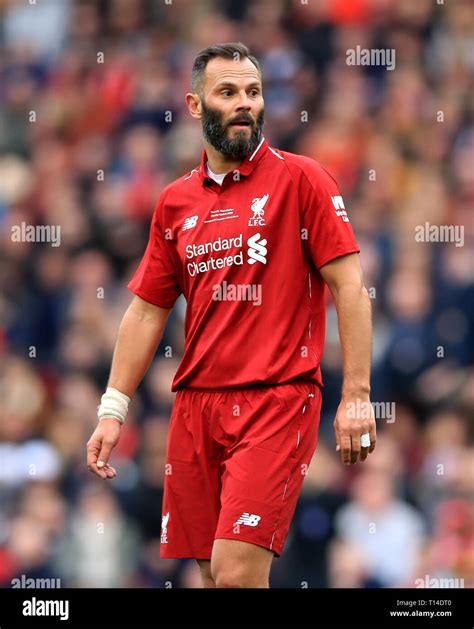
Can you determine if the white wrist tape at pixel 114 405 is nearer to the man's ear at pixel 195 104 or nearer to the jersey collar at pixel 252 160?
the jersey collar at pixel 252 160

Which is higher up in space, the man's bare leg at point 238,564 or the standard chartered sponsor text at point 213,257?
the standard chartered sponsor text at point 213,257

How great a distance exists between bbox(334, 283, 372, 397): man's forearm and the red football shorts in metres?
0.25

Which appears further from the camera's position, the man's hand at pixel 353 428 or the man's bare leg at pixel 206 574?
the man's bare leg at pixel 206 574

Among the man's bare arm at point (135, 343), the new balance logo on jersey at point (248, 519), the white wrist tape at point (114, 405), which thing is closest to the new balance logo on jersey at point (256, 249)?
the man's bare arm at point (135, 343)

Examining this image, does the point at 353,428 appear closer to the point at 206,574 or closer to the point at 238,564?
the point at 238,564

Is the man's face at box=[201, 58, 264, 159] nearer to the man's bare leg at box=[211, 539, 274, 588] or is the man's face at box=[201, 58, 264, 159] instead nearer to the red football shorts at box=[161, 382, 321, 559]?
the red football shorts at box=[161, 382, 321, 559]

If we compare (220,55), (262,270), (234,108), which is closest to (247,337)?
(262,270)

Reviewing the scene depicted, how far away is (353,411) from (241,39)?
246 inches

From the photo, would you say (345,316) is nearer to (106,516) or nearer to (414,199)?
(106,516)

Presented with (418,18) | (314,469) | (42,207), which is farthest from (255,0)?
(314,469)

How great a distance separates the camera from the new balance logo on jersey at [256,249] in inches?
221

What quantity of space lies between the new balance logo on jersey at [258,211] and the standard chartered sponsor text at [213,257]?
76 millimetres

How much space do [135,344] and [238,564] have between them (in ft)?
3.62

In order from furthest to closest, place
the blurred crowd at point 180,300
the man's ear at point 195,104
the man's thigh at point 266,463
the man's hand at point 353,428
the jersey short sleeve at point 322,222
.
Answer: the blurred crowd at point 180,300
the man's ear at point 195,104
the jersey short sleeve at point 322,222
the man's thigh at point 266,463
the man's hand at point 353,428
